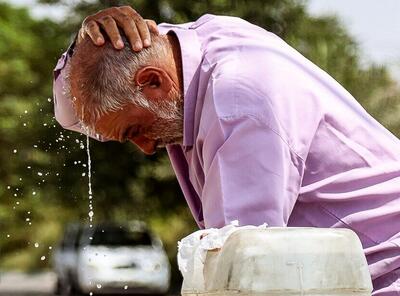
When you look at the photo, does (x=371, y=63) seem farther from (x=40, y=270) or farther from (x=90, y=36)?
(x=40, y=270)

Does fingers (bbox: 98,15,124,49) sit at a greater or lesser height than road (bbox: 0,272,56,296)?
greater

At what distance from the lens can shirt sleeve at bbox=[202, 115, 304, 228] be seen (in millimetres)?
3148

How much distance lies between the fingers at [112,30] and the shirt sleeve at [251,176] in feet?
1.43

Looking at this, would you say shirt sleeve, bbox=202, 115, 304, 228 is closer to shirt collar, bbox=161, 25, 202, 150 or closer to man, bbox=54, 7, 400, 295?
man, bbox=54, 7, 400, 295

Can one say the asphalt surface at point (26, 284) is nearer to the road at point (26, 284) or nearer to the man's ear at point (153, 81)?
the road at point (26, 284)

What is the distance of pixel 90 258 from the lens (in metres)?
25.0

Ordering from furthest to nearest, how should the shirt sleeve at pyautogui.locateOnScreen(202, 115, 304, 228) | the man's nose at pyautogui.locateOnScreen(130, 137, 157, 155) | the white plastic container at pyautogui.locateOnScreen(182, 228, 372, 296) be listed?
the man's nose at pyautogui.locateOnScreen(130, 137, 157, 155) < the shirt sleeve at pyautogui.locateOnScreen(202, 115, 304, 228) < the white plastic container at pyautogui.locateOnScreen(182, 228, 372, 296)

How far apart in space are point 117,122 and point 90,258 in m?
21.6

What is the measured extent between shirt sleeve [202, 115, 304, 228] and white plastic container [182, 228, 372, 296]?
45 centimetres

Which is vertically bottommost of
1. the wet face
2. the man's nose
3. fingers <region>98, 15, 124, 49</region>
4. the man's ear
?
the man's nose

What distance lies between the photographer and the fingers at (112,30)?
3.57m

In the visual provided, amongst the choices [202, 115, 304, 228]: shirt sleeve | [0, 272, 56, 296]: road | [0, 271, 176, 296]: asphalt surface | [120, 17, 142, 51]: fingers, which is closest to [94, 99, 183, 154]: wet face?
[120, 17, 142, 51]: fingers

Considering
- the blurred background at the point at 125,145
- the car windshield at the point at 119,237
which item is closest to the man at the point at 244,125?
the blurred background at the point at 125,145

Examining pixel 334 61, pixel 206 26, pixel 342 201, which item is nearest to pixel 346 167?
pixel 342 201
